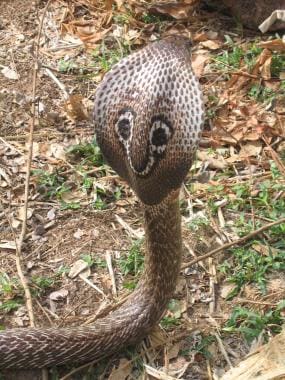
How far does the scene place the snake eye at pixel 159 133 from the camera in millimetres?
2342

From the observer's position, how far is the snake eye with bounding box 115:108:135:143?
7.95 ft

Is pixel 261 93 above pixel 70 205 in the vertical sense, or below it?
above

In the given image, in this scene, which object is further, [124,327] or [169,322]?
[169,322]

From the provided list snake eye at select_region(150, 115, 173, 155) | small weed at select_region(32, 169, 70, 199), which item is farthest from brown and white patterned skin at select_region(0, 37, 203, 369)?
small weed at select_region(32, 169, 70, 199)

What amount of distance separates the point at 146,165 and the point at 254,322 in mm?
781

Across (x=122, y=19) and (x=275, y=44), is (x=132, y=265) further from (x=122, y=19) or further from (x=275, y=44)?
(x=122, y=19)

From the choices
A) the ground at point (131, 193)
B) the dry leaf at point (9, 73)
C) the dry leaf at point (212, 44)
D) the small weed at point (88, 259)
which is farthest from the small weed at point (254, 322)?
the dry leaf at point (9, 73)

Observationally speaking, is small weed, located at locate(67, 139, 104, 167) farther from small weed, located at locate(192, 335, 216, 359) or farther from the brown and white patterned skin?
small weed, located at locate(192, 335, 216, 359)

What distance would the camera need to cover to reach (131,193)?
3391 mm

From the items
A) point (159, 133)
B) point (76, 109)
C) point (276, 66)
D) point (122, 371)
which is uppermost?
point (159, 133)

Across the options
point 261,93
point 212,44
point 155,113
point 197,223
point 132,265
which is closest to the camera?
point 155,113

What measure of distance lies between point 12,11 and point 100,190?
159cm

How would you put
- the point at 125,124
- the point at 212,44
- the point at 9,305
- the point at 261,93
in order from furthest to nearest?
the point at 212,44 → the point at 261,93 → the point at 9,305 → the point at 125,124

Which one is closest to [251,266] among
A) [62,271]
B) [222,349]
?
[222,349]
